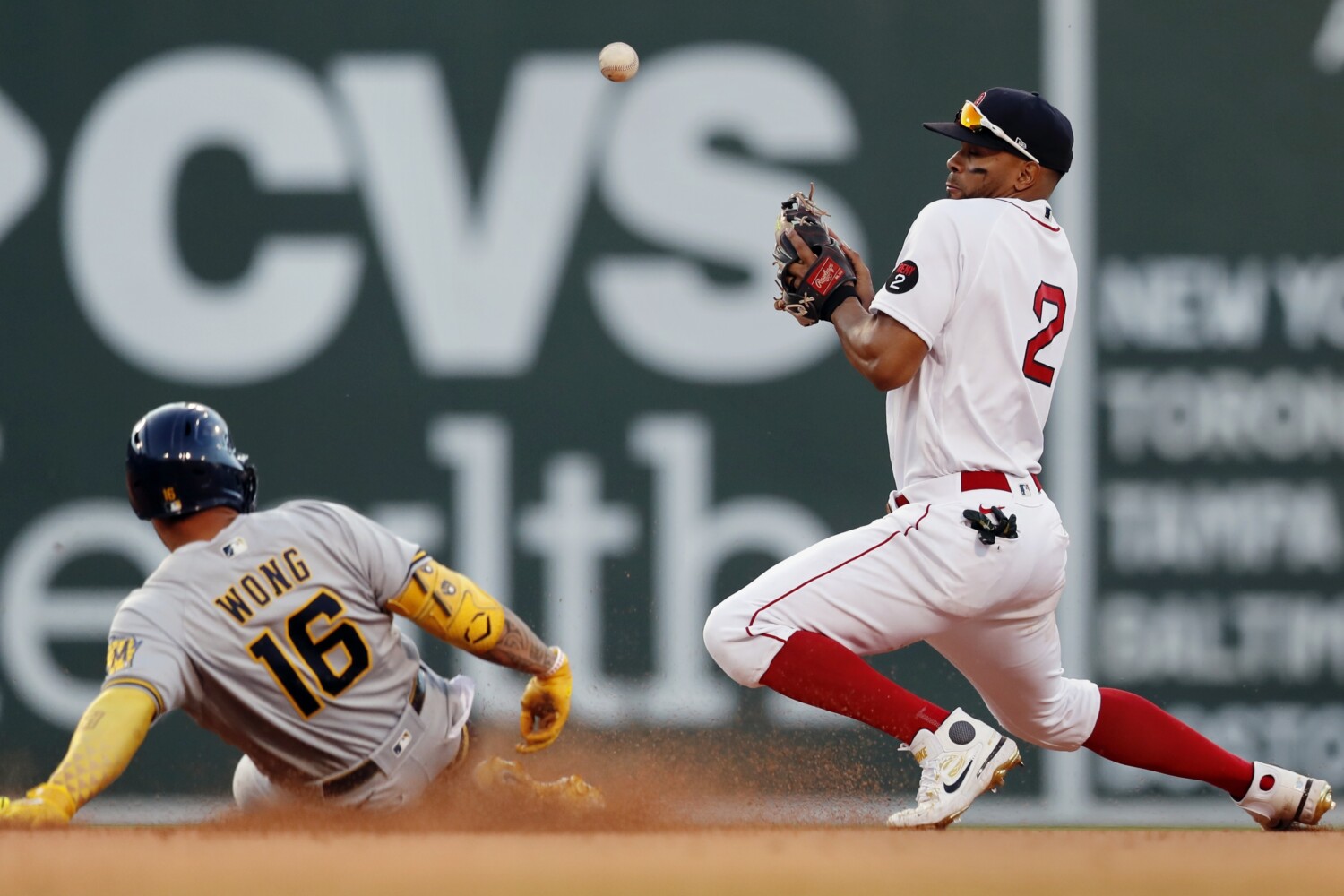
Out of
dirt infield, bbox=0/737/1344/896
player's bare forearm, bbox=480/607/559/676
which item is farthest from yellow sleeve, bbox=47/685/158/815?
player's bare forearm, bbox=480/607/559/676

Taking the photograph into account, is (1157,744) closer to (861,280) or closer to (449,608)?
(861,280)

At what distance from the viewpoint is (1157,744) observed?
140 inches

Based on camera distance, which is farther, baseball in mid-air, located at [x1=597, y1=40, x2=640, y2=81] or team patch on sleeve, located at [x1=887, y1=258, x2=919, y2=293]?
baseball in mid-air, located at [x1=597, y1=40, x2=640, y2=81]

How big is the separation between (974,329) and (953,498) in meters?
0.35

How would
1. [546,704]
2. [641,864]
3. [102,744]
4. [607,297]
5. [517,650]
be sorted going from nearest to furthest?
[641,864] < [102,744] < [517,650] < [546,704] < [607,297]

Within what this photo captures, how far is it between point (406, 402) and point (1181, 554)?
9.64 ft

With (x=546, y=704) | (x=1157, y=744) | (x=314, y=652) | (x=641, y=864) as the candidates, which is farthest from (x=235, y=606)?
(x=1157, y=744)

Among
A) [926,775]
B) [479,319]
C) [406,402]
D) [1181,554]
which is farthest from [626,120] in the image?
[926,775]

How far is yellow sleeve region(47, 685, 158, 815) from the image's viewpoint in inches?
111

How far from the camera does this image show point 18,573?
5988 millimetres

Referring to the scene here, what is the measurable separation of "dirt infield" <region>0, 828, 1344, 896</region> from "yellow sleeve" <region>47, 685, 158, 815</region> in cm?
25

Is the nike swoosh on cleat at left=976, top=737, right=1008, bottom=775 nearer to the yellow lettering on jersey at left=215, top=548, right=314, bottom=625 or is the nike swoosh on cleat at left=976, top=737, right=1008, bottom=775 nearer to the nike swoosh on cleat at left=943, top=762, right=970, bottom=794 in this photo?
the nike swoosh on cleat at left=943, top=762, right=970, bottom=794

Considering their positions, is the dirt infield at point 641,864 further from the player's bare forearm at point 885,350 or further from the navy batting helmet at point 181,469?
the player's bare forearm at point 885,350

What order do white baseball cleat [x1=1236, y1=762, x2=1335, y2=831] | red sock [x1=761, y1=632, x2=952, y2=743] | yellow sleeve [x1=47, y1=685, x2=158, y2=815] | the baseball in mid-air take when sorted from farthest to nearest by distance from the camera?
the baseball in mid-air < white baseball cleat [x1=1236, y1=762, x2=1335, y2=831] < red sock [x1=761, y1=632, x2=952, y2=743] < yellow sleeve [x1=47, y1=685, x2=158, y2=815]
